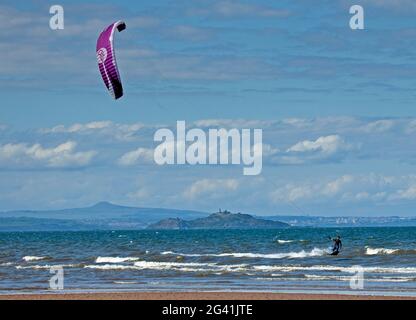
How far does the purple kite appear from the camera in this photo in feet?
82.0

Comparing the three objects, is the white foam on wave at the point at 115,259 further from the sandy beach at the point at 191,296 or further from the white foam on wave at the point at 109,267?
the sandy beach at the point at 191,296

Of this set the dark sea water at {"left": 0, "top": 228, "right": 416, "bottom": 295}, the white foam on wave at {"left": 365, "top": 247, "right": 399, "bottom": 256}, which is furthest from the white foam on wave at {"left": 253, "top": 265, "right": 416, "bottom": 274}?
the white foam on wave at {"left": 365, "top": 247, "right": 399, "bottom": 256}

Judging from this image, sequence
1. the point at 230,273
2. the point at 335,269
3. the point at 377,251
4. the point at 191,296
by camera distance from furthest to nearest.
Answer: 1. the point at 377,251
2. the point at 335,269
3. the point at 230,273
4. the point at 191,296

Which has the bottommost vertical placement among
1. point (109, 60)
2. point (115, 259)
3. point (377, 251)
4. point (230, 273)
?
point (230, 273)

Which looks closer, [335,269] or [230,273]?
[230,273]

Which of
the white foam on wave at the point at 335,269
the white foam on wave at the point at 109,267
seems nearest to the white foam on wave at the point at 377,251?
the white foam on wave at the point at 335,269

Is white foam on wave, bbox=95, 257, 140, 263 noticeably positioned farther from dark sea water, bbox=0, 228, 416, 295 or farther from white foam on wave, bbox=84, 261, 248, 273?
white foam on wave, bbox=84, 261, 248, 273

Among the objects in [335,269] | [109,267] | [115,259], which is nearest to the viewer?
[335,269]

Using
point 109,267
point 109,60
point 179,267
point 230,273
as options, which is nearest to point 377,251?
point 179,267

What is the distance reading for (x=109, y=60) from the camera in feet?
82.8

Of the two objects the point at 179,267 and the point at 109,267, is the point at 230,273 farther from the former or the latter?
the point at 109,267

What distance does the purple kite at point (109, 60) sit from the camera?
25.0 metres
